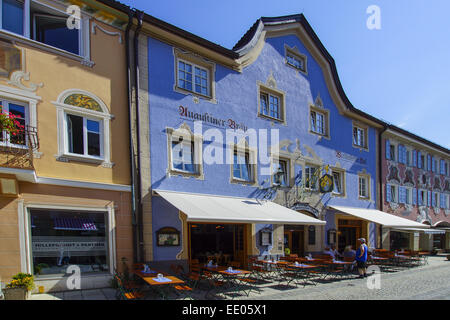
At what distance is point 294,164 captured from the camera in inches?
588

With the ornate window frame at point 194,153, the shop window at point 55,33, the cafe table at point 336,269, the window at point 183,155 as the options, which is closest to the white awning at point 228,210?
the ornate window frame at point 194,153

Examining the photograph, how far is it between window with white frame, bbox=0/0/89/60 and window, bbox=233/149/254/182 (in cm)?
637

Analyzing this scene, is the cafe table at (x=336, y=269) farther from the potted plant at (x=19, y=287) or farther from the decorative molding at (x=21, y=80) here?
the decorative molding at (x=21, y=80)

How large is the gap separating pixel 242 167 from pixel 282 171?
89.5 inches

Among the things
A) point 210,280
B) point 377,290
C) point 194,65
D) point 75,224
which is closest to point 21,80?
point 75,224

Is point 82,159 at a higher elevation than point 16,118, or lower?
lower

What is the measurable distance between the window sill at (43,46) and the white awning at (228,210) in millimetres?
4404

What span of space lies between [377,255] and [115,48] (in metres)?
15.6

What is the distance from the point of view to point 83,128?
356 inches

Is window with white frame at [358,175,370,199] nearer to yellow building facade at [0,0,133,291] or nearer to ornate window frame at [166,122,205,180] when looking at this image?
ornate window frame at [166,122,205,180]

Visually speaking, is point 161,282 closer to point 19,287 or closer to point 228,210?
point 19,287

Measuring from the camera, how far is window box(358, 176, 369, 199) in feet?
62.9

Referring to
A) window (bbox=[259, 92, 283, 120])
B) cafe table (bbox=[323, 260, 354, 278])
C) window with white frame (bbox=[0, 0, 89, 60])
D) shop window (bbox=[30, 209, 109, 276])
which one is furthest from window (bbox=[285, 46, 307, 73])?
shop window (bbox=[30, 209, 109, 276])
